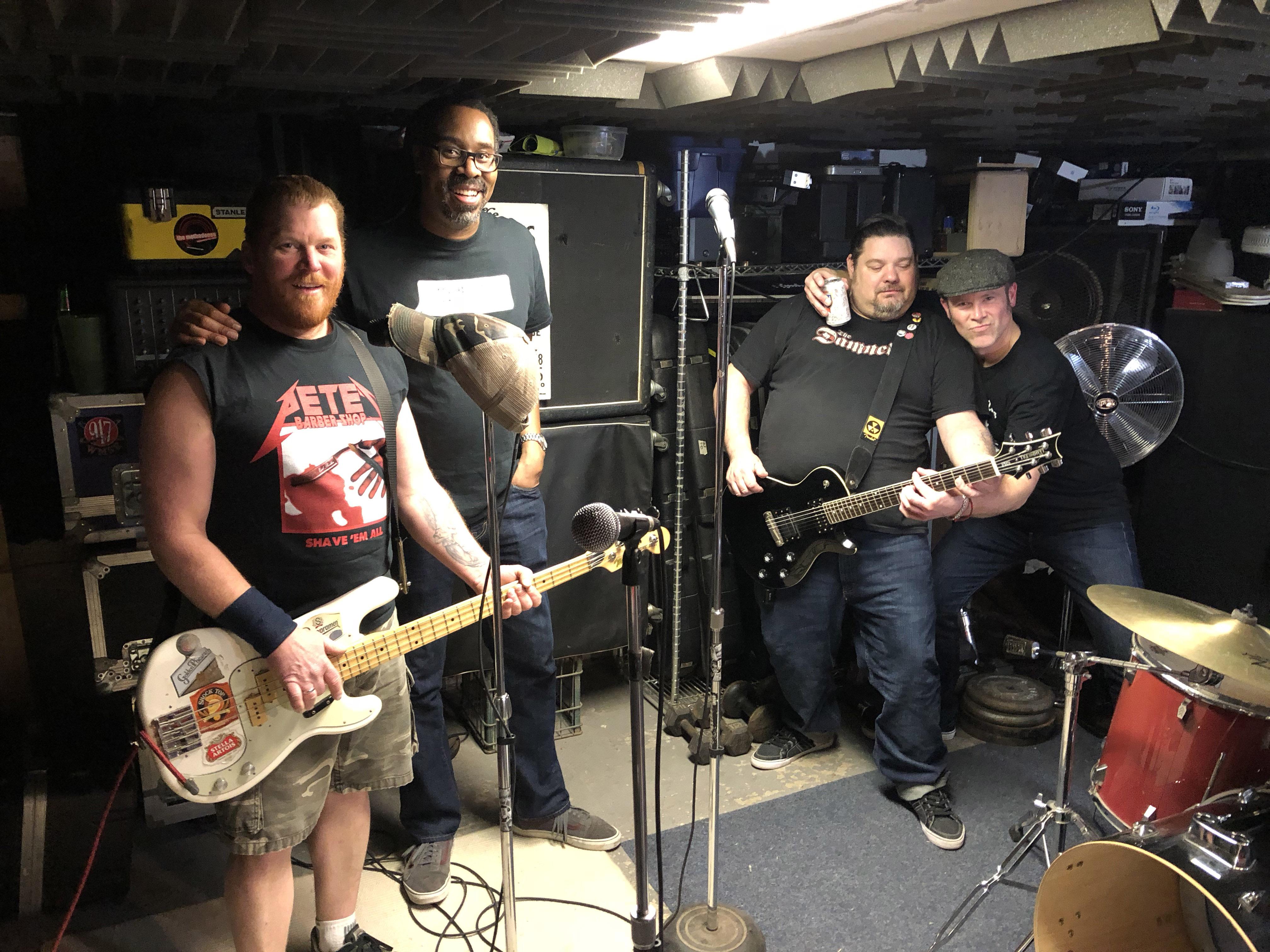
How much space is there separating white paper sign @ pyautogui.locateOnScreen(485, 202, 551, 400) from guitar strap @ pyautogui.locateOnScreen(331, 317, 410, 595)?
860mm

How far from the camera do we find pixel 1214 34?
2055 mm

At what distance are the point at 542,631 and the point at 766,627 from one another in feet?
2.74

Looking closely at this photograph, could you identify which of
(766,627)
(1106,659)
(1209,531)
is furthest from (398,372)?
(1209,531)

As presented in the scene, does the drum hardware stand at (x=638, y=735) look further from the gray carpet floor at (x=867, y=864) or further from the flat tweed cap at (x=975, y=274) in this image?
the flat tweed cap at (x=975, y=274)

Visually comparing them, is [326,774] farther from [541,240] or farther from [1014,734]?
[1014,734]

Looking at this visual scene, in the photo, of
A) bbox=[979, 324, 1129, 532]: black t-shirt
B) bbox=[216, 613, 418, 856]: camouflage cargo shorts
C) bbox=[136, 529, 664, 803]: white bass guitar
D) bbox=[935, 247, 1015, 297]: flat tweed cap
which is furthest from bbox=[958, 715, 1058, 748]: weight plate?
bbox=[216, 613, 418, 856]: camouflage cargo shorts

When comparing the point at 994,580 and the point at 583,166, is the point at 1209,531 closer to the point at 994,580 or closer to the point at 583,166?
the point at 994,580

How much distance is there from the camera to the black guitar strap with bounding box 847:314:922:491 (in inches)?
112

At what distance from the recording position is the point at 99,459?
2494 millimetres

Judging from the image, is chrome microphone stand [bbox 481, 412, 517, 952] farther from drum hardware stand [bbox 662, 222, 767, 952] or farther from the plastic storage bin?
Answer: the plastic storage bin

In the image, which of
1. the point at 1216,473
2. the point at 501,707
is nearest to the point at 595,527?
the point at 501,707

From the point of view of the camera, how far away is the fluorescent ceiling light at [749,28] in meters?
1.99

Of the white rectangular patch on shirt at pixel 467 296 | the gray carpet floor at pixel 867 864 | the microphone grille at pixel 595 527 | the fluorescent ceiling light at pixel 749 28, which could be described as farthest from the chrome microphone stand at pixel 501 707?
the fluorescent ceiling light at pixel 749 28

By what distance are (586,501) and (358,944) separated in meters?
1.53
